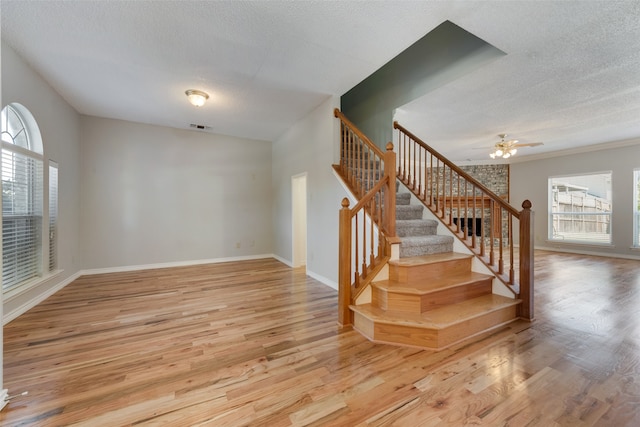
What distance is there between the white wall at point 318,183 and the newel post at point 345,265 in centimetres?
107

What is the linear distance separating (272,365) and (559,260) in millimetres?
6783

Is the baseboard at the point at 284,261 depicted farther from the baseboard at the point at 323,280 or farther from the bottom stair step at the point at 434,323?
the bottom stair step at the point at 434,323

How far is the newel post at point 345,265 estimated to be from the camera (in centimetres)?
241

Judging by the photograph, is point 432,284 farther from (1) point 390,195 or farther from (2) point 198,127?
(2) point 198,127

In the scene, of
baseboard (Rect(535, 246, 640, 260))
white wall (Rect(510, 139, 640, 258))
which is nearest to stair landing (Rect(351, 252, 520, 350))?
white wall (Rect(510, 139, 640, 258))

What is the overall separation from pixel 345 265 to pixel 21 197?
3912 mm

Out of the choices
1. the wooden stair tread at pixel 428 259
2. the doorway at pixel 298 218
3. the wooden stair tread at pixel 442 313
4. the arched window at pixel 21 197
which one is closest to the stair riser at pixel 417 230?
the wooden stair tread at pixel 428 259

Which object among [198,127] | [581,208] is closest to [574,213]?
[581,208]

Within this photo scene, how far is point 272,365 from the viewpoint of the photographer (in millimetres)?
1850

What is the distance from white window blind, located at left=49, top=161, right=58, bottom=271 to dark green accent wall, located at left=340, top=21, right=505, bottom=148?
485 cm

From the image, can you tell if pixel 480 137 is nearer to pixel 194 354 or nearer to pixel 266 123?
pixel 266 123

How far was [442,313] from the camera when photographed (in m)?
2.29

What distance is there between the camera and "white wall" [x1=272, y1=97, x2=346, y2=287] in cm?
366

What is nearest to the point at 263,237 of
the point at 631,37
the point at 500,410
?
the point at 500,410
